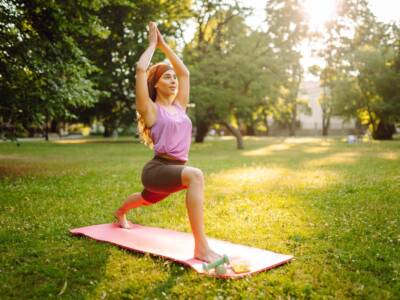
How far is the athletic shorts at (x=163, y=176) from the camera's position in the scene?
528cm

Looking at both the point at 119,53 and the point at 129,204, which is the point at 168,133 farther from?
the point at 119,53

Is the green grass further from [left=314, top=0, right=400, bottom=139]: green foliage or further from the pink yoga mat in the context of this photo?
[left=314, top=0, right=400, bottom=139]: green foliage

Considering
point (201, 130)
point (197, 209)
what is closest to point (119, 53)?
point (201, 130)

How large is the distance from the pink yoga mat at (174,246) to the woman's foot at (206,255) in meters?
0.06

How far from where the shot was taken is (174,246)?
18.9 feet

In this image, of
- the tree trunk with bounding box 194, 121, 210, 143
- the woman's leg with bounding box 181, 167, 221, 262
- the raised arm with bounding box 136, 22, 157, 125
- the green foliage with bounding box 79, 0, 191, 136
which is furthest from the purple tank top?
the tree trunk with bounding box 194, 121, 210, 143

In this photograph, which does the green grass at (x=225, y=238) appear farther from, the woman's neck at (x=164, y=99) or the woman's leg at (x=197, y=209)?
the woman's neck at (x=164, y=99)

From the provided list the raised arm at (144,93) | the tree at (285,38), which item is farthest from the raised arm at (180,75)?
the tree at (285,38)

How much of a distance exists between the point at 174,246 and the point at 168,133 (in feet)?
4.71

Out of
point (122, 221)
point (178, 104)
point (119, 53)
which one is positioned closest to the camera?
point (178, 104)

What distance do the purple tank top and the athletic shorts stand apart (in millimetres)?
118

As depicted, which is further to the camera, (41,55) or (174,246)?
(41,55)

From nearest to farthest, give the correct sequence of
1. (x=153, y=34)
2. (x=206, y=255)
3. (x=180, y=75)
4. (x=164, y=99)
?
(x=206, y=255)
(x=153, y=34)
(x=164, y=99)
(x=180, y=75)

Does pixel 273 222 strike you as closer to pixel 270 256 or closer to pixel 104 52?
pixel 270 256
